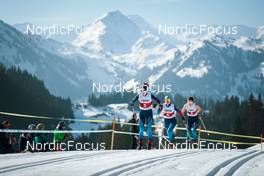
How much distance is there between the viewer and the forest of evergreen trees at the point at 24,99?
137 metres

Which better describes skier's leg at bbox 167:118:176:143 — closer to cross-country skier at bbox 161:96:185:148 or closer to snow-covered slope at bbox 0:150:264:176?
cross-country skier at bbox 161:96:185:148

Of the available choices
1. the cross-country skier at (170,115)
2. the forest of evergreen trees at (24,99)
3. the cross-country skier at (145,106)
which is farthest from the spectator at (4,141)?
the forest of evergreen trees at (24,99)

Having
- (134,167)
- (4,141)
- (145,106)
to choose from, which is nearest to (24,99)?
(145,106)

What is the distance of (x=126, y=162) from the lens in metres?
12.2

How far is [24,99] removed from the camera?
506 ft

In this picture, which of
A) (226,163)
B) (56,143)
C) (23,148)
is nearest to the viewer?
(226,163)

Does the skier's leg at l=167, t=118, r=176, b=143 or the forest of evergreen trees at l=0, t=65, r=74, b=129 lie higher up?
the forest of evergreen trees at l=0, t=65, r=74, b=129

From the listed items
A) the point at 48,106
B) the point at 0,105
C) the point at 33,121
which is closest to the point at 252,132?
the point at 33,121

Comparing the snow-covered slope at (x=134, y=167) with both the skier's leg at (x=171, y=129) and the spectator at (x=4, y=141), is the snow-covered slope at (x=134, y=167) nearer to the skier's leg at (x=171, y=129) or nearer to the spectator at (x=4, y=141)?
the spectator at (x=4, y=141)

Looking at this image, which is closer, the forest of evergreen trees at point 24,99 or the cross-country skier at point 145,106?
the cross-country skier at point 145,106

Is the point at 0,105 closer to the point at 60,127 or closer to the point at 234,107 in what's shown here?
the point at 234,107

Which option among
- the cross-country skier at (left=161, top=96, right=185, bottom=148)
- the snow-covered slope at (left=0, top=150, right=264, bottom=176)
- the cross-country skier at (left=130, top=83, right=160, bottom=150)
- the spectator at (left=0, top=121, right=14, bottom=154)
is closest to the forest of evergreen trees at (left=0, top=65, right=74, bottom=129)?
the cross-country skier at (left=161, top=96, right=185, bottom=148)

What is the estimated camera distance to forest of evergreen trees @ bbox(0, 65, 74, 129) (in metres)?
137

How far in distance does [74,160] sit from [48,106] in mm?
162631
